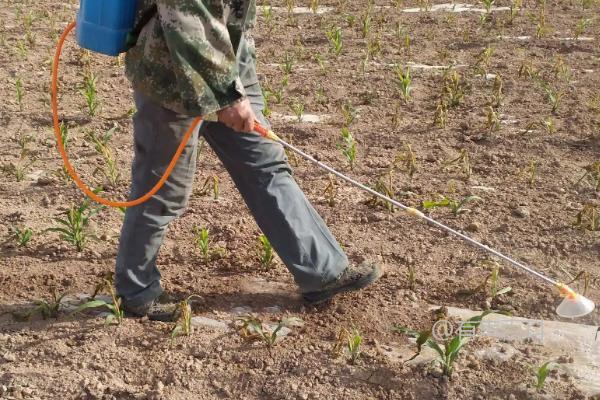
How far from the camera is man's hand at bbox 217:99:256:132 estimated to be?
128 inches

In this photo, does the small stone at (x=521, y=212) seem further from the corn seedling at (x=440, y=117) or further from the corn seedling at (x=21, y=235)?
the corn seedling at (x=21, y=235)

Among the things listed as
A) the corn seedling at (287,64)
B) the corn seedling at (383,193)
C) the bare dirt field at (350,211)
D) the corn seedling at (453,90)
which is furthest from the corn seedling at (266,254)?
the corn seedling at (287,64)

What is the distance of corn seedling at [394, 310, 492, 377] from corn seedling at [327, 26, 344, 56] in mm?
3795

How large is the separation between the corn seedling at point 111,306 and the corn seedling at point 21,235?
703 millimetres

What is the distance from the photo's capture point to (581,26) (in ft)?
24.3

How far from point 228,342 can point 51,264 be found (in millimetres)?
1163

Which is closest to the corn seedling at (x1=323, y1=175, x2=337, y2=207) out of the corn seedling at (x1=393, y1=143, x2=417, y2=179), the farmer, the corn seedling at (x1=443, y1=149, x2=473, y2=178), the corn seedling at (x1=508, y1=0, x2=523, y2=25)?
the corn seedling at (x1=393, y1=143, x2=417, y2=179)

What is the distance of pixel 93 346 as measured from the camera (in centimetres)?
361

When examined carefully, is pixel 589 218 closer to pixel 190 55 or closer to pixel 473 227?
pixel 473 227

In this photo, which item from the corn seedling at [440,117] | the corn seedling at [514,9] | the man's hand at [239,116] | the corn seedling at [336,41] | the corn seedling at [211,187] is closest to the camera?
the man's hand at [239,116]

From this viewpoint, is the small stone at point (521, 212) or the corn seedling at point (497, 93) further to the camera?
the corn seedling at point (497, 93)

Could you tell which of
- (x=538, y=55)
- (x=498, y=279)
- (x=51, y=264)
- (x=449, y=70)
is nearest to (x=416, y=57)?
(x=449, y=70)

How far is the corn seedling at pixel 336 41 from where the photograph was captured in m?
7.07

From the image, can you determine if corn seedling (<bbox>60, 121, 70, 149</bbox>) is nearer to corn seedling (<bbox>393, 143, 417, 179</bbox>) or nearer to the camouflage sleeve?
corn seedling (<bbox>393, 143, 417, 179</bbox>)
